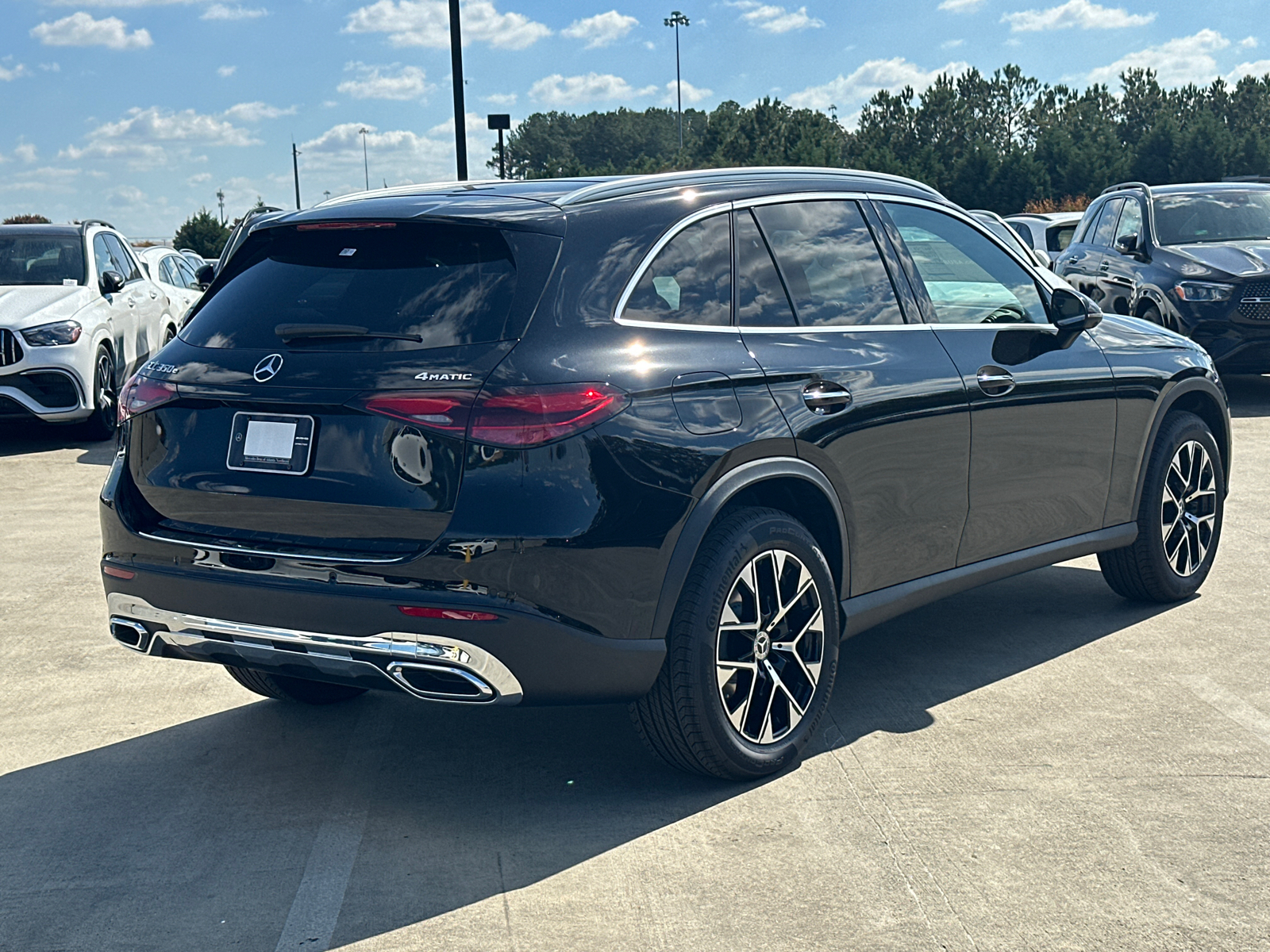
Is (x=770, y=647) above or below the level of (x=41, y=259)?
below

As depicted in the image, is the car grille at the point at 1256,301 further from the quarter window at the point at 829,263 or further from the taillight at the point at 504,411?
the taillight at the point at 504,411

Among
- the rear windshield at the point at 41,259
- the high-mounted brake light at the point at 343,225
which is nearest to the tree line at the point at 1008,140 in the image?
the rear windshield at the point at 41,259

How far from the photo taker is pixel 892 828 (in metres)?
3.94

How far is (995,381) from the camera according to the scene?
5.16m

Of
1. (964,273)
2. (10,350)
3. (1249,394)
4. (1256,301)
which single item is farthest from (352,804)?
(1249,394)

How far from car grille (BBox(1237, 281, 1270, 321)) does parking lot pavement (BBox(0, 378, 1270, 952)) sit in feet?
25.1

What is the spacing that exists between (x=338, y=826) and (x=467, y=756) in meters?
0.63

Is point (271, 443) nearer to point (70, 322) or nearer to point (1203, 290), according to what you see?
point (70, 322)

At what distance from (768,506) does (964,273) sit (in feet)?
5.02

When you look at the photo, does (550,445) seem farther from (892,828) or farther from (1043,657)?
(1043,657)

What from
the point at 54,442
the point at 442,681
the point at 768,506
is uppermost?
the point at 768,506

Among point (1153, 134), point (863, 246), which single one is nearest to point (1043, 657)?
point (863, 246)

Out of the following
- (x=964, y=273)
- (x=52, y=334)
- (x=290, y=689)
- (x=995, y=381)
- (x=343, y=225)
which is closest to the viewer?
(x=343, y=225)

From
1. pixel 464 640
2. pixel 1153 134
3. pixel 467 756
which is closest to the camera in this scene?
pixel 464 640
